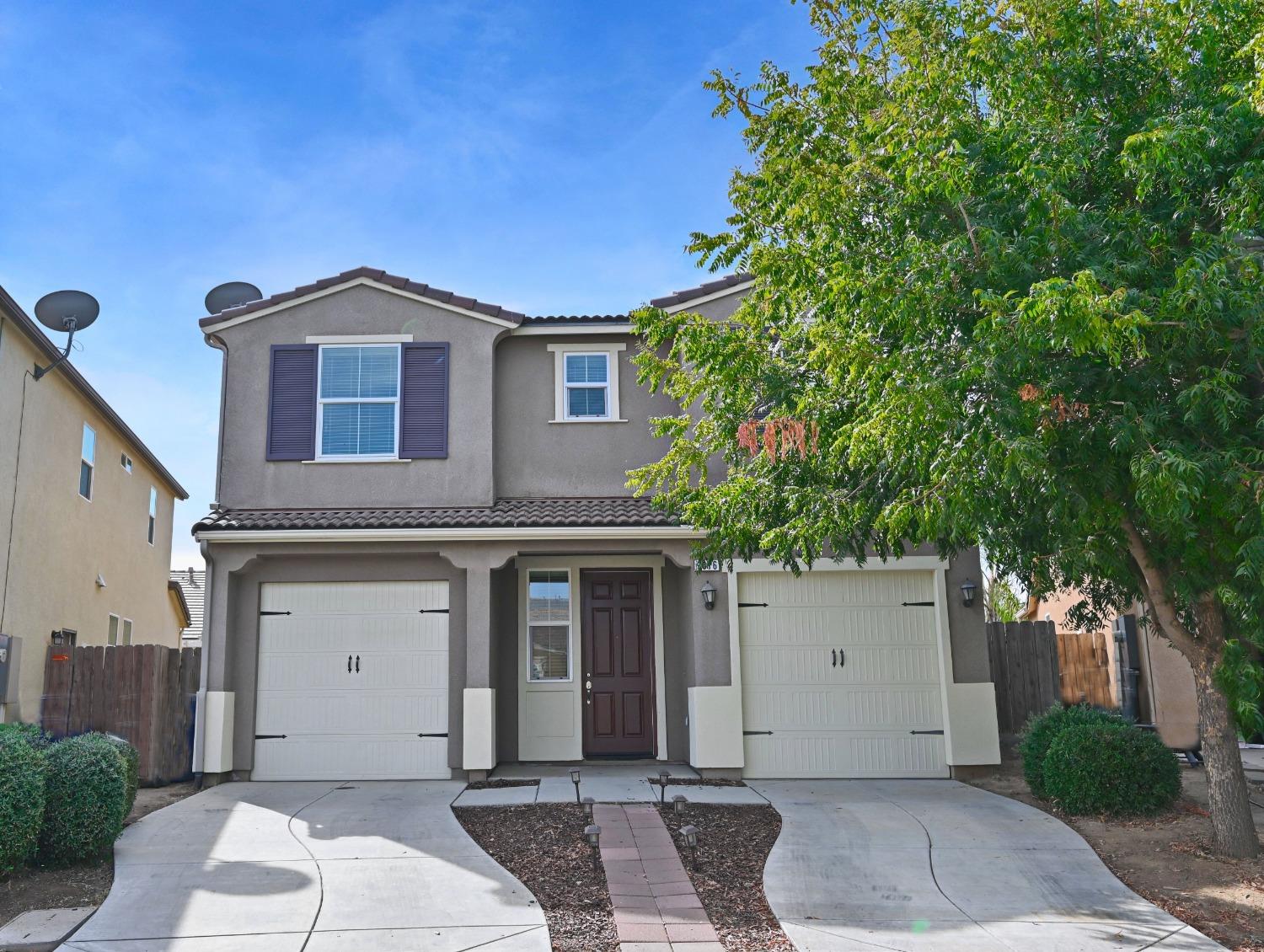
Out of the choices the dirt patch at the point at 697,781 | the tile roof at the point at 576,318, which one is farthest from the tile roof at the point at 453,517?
the dirt patch at the point at 697,781

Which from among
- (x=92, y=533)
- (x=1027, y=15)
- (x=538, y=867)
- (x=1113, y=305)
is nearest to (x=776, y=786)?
(x=538, y=867)

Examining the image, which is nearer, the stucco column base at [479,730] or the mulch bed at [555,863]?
the mulch bed at [555,863]

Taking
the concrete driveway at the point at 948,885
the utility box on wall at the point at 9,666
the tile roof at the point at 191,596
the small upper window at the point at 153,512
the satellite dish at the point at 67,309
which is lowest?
the concrete driveway at the point at 948,885

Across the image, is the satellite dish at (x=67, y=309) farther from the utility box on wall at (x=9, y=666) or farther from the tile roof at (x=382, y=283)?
the utility box on wall at (x=9, y=666)

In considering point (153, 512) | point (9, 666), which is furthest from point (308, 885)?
point (153, 512)

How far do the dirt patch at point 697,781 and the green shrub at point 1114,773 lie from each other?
342 centimetres

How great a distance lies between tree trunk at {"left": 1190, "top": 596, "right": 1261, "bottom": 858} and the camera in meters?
7.91

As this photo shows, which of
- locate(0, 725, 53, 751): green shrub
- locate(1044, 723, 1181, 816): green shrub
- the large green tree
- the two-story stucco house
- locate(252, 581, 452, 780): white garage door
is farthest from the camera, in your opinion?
locate(252, 581, 452, 780): white garage door

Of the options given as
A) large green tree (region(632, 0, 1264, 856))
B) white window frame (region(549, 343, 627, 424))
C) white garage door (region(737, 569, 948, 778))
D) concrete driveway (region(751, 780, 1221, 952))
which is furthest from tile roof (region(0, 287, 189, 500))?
concrete driveway (region(751, 780, 1221, 952))

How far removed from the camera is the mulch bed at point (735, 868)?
21.0 feet

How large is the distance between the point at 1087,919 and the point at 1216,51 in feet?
19.9

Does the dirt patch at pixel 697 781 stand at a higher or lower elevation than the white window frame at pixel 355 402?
lower

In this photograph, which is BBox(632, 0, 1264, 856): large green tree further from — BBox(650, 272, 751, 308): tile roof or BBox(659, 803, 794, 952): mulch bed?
BBox(650, 272, 751, 308): tile roof

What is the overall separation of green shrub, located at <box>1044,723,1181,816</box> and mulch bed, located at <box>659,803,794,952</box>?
2.71 metres
